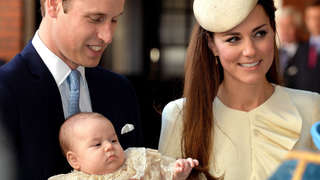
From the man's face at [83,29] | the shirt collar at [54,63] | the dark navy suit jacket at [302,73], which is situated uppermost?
the man's face at [83,29]

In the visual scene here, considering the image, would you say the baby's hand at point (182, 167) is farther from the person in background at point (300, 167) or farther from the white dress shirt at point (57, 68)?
the person in background at point (300, 167)

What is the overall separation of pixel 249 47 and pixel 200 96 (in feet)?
1.46

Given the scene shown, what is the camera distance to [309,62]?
16.2ft

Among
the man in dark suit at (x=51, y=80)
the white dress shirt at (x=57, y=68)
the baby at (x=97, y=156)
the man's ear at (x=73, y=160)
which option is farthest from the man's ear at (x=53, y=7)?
the man's ear at (x=73, y=160)

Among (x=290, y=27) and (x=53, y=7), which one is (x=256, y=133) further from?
(x=290, y=27)

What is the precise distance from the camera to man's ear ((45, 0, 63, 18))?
1801 millimetres

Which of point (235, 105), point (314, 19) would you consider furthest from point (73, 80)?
point (314, 19)

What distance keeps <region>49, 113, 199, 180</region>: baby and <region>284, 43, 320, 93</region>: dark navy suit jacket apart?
11.8 ft

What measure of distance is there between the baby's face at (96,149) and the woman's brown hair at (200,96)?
553mm

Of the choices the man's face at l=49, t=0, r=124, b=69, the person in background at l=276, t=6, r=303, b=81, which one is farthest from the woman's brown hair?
the person in background at l=276, t=6, r=303, b=81

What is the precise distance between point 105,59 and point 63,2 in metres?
4.85

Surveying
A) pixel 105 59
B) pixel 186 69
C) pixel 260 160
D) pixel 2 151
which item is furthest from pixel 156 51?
pixel 2 151

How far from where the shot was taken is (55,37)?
1811mm

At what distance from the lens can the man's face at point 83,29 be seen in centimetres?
178
